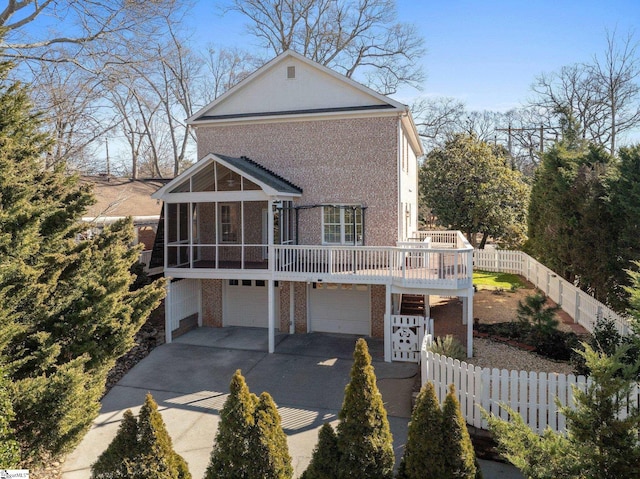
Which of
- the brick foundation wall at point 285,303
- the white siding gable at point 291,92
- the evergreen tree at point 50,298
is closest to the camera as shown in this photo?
the evergreen tree at point 50,298

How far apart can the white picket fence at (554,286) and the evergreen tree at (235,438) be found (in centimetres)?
946

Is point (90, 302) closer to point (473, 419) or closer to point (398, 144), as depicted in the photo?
point (473, 419)

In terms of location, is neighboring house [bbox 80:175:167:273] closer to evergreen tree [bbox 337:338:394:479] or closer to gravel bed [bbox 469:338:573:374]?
gravel bed [bbox 469:338:573:374]

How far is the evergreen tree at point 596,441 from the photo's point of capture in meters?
4.88

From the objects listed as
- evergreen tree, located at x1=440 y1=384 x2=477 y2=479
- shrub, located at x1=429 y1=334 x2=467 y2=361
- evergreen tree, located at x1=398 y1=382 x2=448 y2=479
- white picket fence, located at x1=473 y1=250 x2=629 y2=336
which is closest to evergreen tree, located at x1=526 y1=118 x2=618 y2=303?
white picket fence, located at x1=473 y1=250 x2=629 y2=336

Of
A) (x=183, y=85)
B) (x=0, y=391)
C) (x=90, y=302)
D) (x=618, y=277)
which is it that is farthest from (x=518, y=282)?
(x=183, y=85)

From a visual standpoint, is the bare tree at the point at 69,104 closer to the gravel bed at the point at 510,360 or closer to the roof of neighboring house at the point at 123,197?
the roof of neighboring house at the point at 123,197

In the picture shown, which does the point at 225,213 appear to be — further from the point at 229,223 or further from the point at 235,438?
the point at 235,438

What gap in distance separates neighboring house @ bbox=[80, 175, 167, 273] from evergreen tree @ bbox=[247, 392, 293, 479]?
1364cm

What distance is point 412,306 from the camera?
17500 millimetres

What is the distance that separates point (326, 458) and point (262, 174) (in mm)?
10377

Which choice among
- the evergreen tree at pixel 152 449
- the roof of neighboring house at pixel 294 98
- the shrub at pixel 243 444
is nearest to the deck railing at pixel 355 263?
the roof of neighboring house at pixel 294 98

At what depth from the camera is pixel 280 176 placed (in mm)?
15781

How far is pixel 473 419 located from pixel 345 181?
906 centimetres
